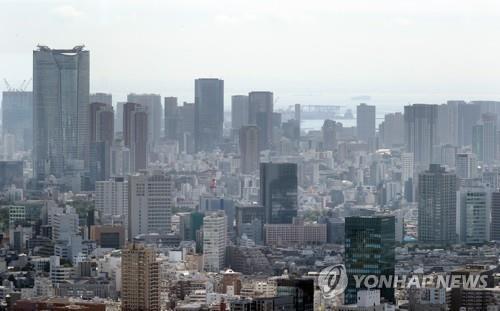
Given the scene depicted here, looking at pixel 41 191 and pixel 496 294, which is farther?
pixel 41 191

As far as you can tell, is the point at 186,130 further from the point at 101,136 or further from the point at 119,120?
the point at 101,136

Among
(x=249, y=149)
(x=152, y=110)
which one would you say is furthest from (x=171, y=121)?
(x=249, y=149)

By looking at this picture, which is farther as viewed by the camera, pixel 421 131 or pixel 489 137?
pixel 421 131

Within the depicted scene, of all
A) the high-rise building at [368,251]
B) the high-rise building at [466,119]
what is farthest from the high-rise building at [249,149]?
the high-rise building at [368,251]

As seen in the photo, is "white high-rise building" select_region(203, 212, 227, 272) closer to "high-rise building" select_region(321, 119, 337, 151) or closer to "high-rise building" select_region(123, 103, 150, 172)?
"high-rise building" select_region(123, 103, 150, 172)

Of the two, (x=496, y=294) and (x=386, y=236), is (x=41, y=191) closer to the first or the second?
(x=386, y=236)

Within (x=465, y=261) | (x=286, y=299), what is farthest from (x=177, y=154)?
(x=286, y=299)

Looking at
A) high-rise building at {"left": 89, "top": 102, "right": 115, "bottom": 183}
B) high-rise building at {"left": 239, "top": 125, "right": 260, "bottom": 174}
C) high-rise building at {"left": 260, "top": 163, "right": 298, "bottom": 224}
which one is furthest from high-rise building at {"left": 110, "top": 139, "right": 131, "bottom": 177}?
high-rise building at {"left": 260, "top": 163, "right": 298, "bottom": 224}
